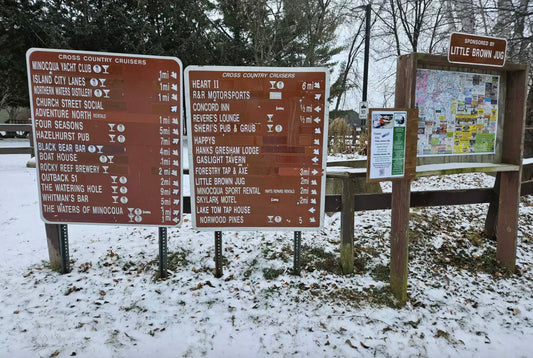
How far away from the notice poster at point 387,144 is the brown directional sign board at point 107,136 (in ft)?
6.57

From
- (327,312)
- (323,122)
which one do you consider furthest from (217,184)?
(327,312)

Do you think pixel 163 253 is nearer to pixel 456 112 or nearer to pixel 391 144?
pixel 391 144

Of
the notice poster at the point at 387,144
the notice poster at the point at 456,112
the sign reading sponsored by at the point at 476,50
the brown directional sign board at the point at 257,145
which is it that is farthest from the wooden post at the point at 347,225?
the sign reading sponsored by at the point at 476,50

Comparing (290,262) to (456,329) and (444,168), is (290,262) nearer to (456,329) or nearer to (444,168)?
(456,329)

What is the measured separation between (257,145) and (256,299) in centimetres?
162

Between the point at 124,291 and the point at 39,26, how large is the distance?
17.2 m

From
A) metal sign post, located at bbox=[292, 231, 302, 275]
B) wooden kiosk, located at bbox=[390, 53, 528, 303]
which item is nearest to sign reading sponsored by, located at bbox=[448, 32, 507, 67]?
wooden kiosk, located at bbox=[390, 53, 528, 303]

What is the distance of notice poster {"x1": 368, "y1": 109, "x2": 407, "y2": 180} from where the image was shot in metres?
3.35

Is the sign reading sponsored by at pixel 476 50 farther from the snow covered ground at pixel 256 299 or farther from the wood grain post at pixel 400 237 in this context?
the snow covered ground at pixel 256 299

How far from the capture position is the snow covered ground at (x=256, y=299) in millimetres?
2938

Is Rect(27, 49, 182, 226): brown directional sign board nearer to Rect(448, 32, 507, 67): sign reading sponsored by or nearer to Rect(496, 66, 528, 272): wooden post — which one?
Rect(448, 32, 507, 67): sign reading sponsored by

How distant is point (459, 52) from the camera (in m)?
3.57

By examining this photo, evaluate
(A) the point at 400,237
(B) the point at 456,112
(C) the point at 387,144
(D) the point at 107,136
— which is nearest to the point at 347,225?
(A) the point at 400,237

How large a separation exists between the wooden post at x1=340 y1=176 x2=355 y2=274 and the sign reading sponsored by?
174 cm
